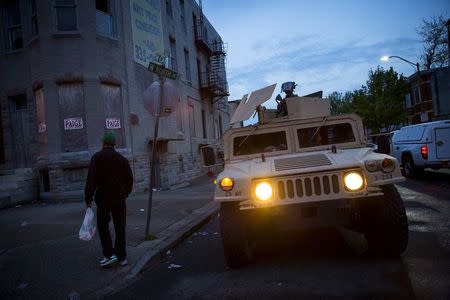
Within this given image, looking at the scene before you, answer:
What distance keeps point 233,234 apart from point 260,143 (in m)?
2.01

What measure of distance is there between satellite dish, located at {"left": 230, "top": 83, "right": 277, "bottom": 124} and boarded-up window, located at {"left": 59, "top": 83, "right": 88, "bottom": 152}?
7506 mm

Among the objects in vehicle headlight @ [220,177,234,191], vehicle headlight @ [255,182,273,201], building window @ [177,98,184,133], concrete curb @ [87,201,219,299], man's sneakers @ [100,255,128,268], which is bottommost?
concrete curb @ [87,201,219,299]

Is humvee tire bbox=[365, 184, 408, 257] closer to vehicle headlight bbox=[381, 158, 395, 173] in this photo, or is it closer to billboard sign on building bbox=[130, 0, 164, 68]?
vehicle headlight bbox=[381, 158, 395, 173]

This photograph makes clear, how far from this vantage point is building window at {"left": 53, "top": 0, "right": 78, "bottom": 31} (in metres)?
12.8

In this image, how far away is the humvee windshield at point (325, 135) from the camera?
5.91 metres

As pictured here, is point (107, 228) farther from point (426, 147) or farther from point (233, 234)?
point (426, 147)

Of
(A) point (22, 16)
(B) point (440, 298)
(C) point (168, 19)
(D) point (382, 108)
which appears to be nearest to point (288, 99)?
(B) point (440, 298)

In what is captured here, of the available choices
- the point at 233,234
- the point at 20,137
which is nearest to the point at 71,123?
the point at 20,137

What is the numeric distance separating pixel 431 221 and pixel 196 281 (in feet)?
14.9

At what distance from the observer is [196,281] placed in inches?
175

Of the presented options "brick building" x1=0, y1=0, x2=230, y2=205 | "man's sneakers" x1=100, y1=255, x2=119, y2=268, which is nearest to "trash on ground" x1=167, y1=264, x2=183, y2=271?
"man's sneakers" x1=100, y1=255, x2=119, y2=268

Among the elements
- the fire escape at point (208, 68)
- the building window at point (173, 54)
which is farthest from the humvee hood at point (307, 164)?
the fire escape at point (208, 68)

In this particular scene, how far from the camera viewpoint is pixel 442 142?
40.1 feet

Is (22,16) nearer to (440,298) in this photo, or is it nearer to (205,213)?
(205,213)
